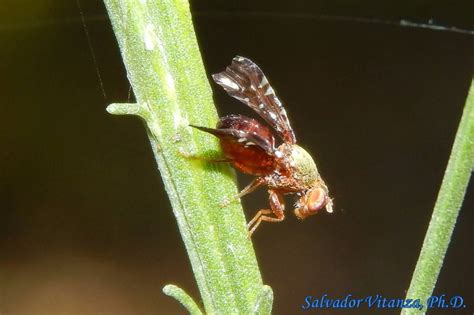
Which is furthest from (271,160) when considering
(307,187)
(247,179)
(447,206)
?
(247,179)

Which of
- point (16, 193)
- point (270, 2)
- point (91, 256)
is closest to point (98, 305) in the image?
point (91, 256)

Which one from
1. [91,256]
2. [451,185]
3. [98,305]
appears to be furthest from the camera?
[91,256]

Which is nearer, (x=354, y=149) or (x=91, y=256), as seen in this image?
(x=91, y=256)

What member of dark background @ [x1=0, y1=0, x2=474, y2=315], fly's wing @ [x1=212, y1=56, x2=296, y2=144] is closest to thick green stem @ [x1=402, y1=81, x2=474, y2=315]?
fly's wing @ [x1=212, y1=56, x2=296, y2=144]

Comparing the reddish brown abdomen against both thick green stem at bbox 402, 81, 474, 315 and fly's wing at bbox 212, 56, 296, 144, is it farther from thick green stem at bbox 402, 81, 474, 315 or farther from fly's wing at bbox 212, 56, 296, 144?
thick green stem at bbox 402, 81, 474, 315

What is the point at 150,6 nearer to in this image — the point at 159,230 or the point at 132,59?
the point at 132,59

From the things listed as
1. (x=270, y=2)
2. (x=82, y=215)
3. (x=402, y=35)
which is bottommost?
(x=82, y=215)

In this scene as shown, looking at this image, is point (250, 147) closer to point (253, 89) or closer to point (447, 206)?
point (253, 89)

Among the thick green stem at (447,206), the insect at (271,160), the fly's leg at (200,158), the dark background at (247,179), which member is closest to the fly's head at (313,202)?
the insect at (271,160)
